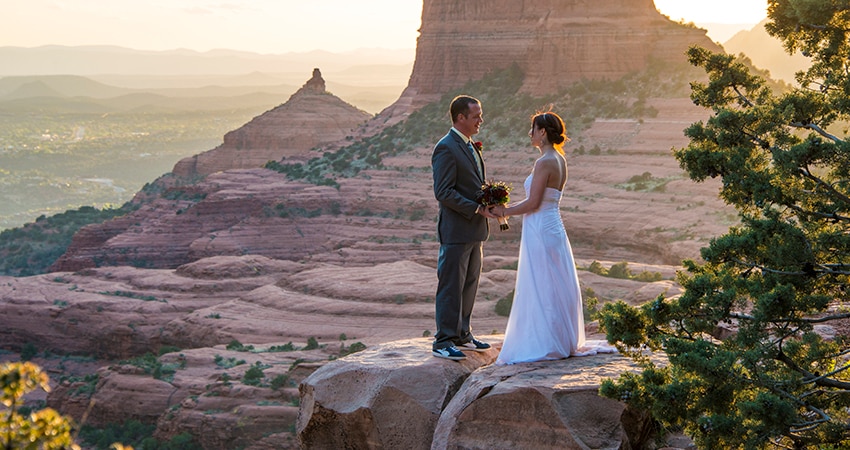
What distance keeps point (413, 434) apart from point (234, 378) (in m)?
14.6

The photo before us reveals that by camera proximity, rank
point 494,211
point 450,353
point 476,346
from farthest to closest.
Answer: point 476,346
point 450,353
point 494,211

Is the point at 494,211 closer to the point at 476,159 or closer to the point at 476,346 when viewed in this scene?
the point at 476,159

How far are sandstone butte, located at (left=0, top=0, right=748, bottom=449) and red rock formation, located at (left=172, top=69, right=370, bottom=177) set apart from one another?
16cm

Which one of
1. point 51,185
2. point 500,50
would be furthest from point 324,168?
point 51,185

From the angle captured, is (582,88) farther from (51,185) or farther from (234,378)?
(51,185)

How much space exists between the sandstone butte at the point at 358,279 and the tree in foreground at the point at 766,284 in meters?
0.55

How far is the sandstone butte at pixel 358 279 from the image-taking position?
334 inches

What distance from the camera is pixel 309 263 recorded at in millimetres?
35594

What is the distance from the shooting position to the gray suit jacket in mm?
8672

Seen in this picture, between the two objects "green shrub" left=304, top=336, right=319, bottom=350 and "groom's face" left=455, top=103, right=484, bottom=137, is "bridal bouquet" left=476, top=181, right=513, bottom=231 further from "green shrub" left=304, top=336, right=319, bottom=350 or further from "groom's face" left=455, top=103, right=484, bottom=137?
"green shrub" left=304, top=336, right=319, bottom=350

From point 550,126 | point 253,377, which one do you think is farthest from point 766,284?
point 253,377

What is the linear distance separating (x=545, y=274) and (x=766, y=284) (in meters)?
1.74

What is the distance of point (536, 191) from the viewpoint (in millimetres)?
8578

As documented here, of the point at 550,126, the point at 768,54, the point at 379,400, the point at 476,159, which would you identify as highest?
the point at 768,54
